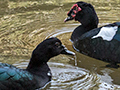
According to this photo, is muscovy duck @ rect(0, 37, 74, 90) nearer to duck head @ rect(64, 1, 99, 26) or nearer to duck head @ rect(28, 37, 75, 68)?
Result: duck head @ rect(28, 37, 75, 68)

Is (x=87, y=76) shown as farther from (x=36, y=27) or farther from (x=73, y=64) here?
(x=36, y=27)

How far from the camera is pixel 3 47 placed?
7.50 meters

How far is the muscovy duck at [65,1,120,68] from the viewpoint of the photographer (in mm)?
6633

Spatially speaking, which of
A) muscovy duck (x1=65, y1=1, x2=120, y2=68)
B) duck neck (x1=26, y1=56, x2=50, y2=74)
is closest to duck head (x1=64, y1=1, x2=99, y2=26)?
muscovy duck (x1=65, y1=1, x2=120, y2=68)

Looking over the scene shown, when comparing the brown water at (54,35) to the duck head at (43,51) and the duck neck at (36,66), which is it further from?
the duck head at (43,51)

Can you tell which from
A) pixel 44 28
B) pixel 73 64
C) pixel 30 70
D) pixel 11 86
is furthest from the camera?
pixel 44 28


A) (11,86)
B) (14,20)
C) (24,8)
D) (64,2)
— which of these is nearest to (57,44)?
(11,86)

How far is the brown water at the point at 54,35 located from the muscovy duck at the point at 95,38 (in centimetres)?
19

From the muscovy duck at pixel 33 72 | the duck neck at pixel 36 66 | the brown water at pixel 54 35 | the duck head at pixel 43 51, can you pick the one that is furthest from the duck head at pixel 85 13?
the duck neck at pixel 36 66

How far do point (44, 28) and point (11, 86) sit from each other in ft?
12.6

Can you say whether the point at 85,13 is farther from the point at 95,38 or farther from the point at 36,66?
the point at 36,66

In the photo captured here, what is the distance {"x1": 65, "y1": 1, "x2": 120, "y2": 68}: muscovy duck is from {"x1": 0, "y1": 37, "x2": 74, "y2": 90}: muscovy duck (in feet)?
3.74

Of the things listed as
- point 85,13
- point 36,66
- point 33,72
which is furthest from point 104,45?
point 33,72

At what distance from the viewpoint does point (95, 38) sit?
272 inches
